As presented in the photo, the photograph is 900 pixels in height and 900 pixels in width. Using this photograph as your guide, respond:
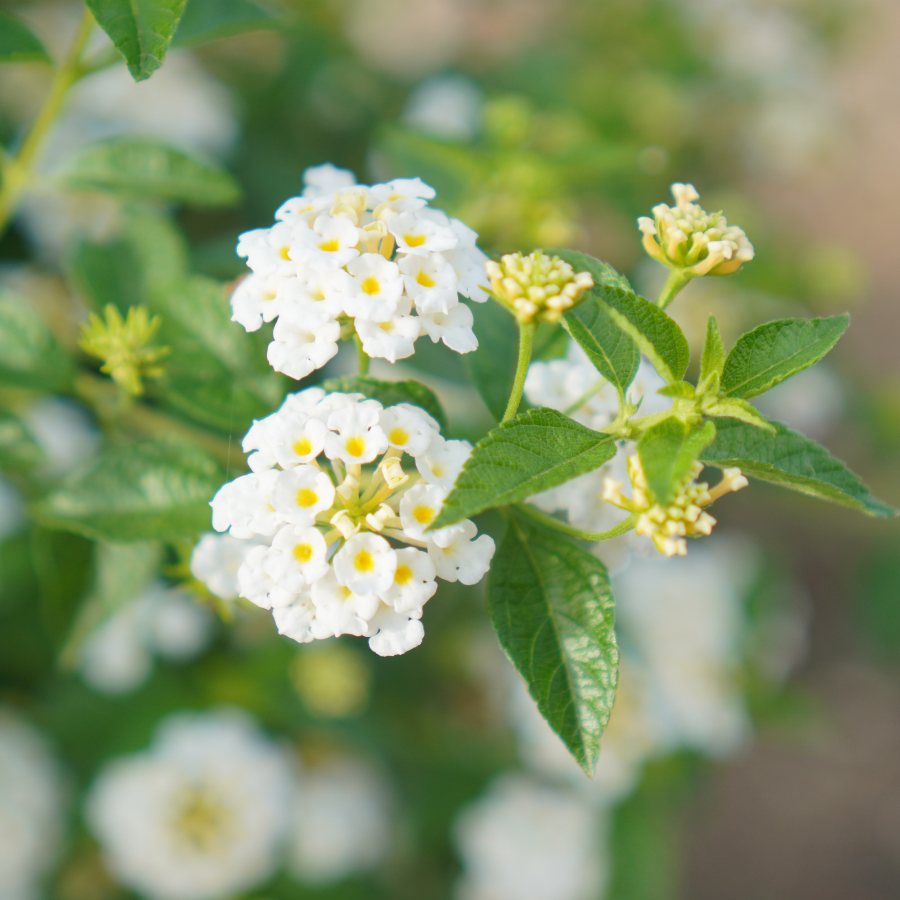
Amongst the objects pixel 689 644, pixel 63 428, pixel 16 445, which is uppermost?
pixel 16 445

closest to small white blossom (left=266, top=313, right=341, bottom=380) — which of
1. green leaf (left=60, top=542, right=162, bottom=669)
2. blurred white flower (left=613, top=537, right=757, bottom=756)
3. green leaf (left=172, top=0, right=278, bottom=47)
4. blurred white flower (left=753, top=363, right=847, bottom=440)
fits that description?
green leaf (left=60, top=542, right=162, bottom=669)

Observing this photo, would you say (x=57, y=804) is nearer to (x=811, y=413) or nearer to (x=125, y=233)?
(x=125, y=233)

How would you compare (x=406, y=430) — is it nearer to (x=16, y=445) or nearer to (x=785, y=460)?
(x=785, y=460)

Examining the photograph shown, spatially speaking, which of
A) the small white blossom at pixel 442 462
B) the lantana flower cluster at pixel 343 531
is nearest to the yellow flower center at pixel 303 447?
the lantana flower cluster at pixel 343 531

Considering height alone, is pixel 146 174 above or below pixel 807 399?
above

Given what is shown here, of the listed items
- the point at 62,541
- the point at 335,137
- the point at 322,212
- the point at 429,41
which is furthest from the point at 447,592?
the point at 429,41

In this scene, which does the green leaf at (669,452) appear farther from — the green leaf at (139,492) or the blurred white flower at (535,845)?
the blurred white flower at (535,845)

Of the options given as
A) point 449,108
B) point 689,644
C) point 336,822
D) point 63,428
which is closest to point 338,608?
point 63,428

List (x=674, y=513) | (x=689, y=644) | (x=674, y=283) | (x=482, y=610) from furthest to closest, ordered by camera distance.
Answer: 1. (x=482, y=610)
2. (x=689, y=644)
3. (x=674, y=283)
4. (x=674, y=513)
